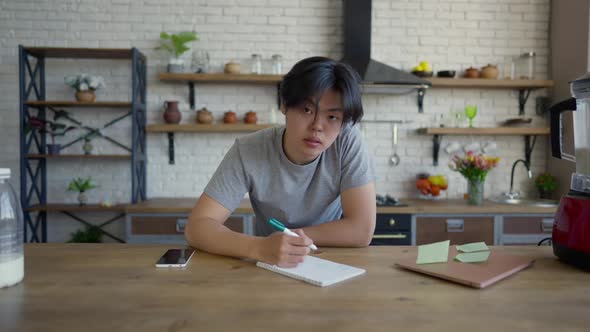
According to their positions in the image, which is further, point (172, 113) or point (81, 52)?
point (172, 113)

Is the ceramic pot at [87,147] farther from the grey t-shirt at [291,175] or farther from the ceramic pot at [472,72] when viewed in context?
the ceramic pot at [472,72]

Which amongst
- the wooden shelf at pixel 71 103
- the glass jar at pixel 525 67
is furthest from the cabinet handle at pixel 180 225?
the glass jar at pixel 525 67

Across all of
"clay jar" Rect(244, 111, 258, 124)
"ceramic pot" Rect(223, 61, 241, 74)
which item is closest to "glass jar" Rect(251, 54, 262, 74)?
"ceramic pot" Rect(223, 61, 241, 74)

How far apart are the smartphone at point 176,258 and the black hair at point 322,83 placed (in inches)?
21.1

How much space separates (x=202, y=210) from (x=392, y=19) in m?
2.68

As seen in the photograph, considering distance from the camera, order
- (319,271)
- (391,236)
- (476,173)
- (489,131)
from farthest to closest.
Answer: (489,131), (476,173), (391,236), (319,271)

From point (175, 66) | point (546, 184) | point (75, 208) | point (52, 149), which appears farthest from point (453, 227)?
point (52, 149)

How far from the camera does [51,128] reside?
3057mm

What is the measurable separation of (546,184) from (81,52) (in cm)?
374

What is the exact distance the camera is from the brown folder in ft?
2.93

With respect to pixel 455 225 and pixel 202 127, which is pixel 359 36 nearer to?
pixel 202 127

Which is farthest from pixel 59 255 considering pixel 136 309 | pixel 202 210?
pixel 136 309

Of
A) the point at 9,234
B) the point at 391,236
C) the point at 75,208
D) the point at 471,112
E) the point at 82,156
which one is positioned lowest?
the point at 391,236

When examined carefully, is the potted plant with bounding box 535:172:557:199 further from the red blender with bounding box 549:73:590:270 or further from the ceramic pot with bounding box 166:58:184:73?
the ceramic pot with bounding box 166:58:184:73
